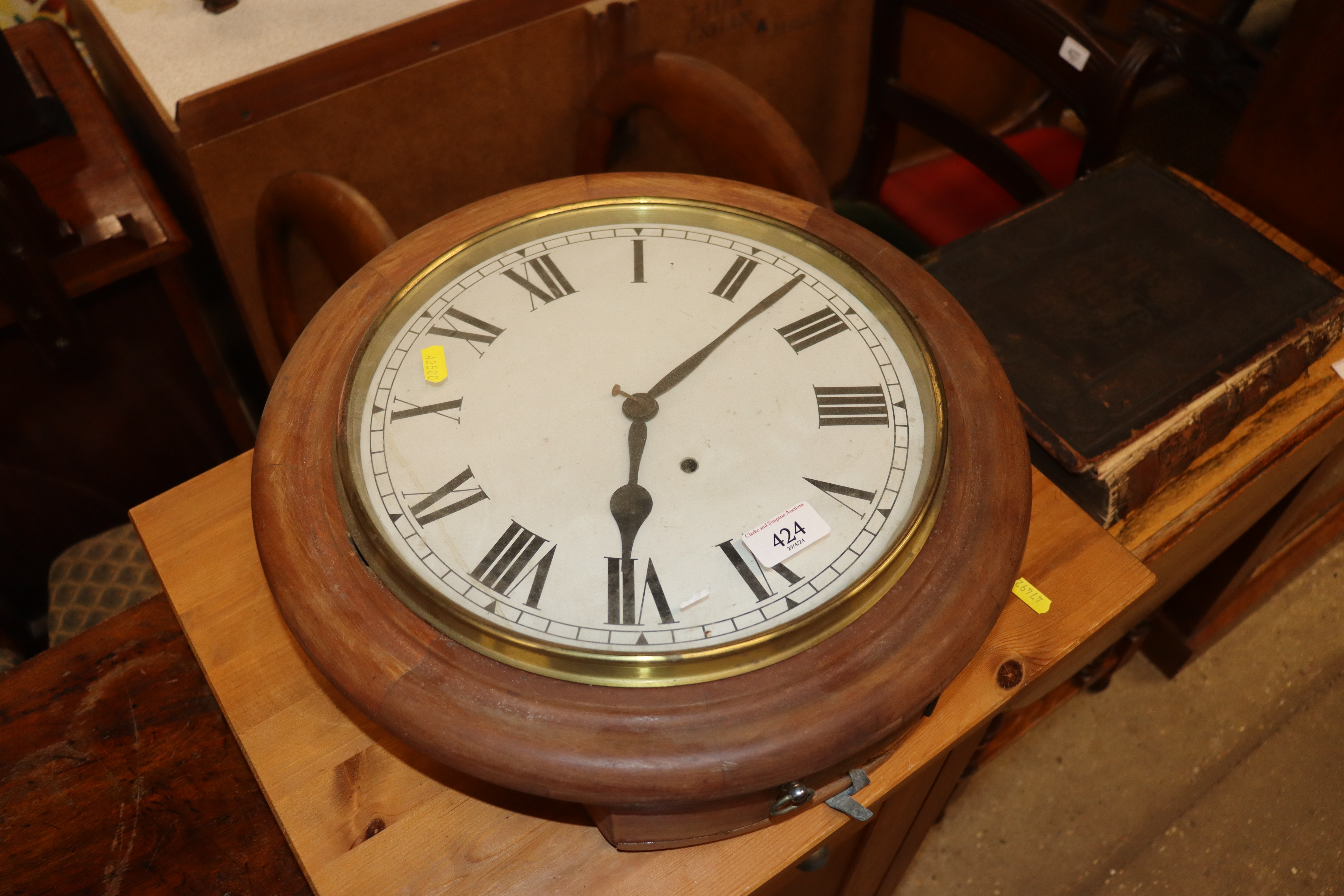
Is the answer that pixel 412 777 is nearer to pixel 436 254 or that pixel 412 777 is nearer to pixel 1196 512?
pixel 436 254

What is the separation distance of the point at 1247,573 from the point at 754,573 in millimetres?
1706

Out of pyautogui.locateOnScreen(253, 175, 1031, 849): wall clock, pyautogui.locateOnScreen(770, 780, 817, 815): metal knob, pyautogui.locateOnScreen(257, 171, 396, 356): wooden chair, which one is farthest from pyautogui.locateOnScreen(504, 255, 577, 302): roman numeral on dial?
pyautogui.locateOnScreen(770, 780, 817, 815): metal knob

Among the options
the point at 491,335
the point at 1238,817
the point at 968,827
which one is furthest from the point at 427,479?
the point at 1238,817

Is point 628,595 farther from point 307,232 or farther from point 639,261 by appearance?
point 307,232

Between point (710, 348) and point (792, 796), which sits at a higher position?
point (710, 348)

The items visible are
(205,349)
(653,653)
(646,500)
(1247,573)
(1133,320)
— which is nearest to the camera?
(653,653)

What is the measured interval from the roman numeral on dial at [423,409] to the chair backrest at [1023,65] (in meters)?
1.30

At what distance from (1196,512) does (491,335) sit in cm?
106

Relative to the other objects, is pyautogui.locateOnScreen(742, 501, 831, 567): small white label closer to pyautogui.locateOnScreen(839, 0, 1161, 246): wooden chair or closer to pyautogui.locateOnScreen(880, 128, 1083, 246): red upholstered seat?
pyautogui.locateOnScreen(839, 0, 1161, 246): wooden chair

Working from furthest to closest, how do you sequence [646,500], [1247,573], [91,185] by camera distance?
[1247,573]
[91,185]
[646,500]

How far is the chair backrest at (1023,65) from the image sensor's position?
6.13ft

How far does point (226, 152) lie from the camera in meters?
1.84

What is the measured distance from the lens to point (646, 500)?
1085mm

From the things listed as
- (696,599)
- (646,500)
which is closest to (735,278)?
(646,500)
